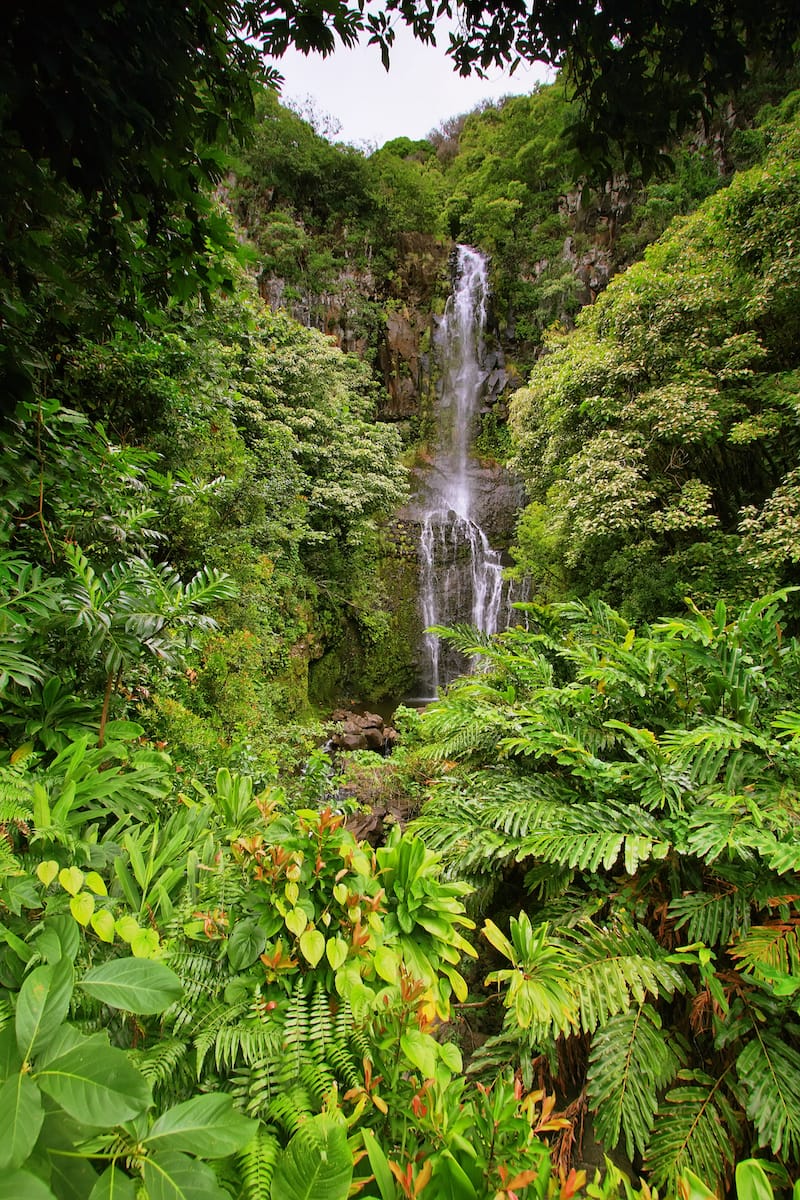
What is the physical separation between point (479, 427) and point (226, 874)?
48.8ft

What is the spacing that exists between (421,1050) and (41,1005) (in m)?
0.67

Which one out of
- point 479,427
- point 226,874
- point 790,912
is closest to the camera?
point 226,874

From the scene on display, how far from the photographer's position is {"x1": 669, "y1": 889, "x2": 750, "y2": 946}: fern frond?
5.08 ft

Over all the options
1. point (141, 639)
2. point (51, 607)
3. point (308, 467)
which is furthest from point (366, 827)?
point (308, 467)

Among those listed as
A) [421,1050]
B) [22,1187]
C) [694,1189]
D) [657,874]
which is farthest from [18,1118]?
[657,874]

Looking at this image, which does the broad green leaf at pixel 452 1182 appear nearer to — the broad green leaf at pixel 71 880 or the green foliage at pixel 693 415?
the broad green leaf at pixel 71 880

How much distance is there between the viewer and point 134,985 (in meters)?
0.83

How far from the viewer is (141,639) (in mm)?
2020

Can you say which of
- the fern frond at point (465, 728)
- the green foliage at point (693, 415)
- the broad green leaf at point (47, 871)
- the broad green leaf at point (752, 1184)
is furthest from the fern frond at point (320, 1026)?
the green foliage at point (693, 415)

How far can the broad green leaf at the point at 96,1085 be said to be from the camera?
0.61m

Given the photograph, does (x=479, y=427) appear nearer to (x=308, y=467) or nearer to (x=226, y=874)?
(x=308, y=467)

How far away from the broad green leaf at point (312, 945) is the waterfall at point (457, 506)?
8786mm

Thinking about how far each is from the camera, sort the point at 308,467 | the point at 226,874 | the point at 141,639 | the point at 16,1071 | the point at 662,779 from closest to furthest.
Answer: the point at 16,1071
the point at 226,874
the point at 662,779
the point at 141,639
the point at 308,467

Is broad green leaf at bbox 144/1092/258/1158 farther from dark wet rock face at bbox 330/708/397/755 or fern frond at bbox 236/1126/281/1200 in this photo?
dark wet rock face at bbox 330/708/397/755
